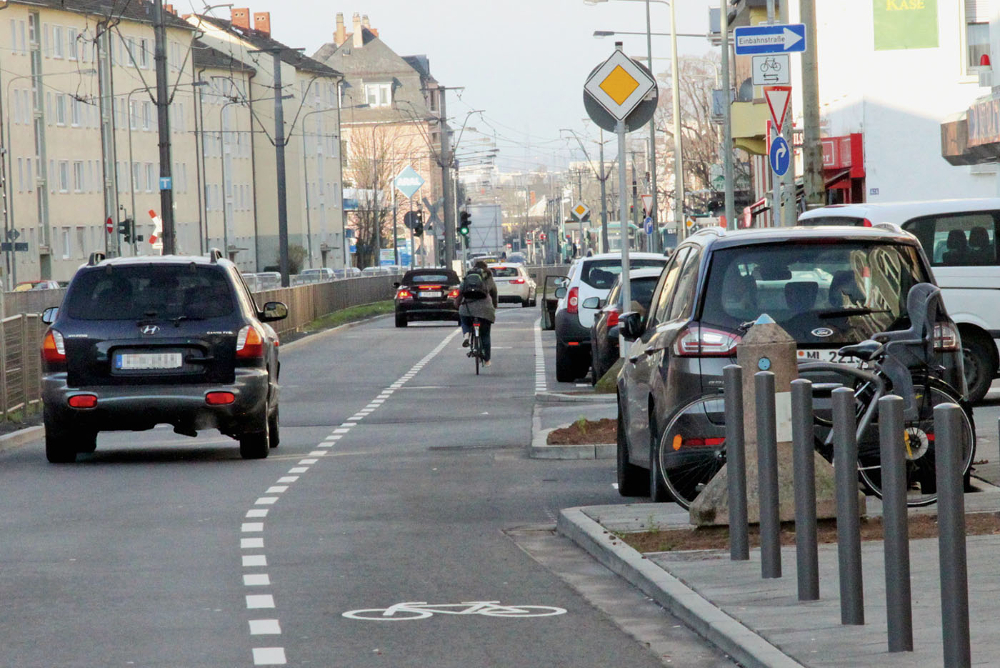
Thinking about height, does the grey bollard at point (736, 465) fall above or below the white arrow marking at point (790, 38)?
below

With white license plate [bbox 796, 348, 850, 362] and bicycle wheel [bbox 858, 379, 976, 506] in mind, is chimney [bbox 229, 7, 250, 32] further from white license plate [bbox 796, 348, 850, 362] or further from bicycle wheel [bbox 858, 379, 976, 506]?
bicycle wheel [bbox 858, 379, 976, 506]

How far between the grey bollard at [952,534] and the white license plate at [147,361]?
10.8m

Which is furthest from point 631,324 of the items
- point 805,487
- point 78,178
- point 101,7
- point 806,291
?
point 78,178

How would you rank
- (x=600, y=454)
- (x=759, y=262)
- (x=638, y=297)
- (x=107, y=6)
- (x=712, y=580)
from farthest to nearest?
(x=107, y=6) → (x=638, y=297) → (x=600, y=454) → (x=759, y=262) → (x=712, y=580)

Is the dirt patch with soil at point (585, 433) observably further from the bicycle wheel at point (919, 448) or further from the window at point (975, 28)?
the window at point (975, 28)

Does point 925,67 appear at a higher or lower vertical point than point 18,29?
lower

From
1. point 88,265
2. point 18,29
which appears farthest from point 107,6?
point 88,265

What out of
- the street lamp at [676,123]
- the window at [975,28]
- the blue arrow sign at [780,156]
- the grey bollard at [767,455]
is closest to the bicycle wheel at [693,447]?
the grey bollard at [767,455]

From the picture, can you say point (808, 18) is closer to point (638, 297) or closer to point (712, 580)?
point (638, 297)

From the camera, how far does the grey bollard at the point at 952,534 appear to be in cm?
543

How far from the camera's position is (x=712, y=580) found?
27.5 ft

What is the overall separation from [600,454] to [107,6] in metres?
77.5

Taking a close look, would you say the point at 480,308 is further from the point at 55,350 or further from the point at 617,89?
the point at 55,350

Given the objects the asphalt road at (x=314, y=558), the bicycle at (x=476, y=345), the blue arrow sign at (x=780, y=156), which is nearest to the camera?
the asphalt road at (x=314, y=558)
